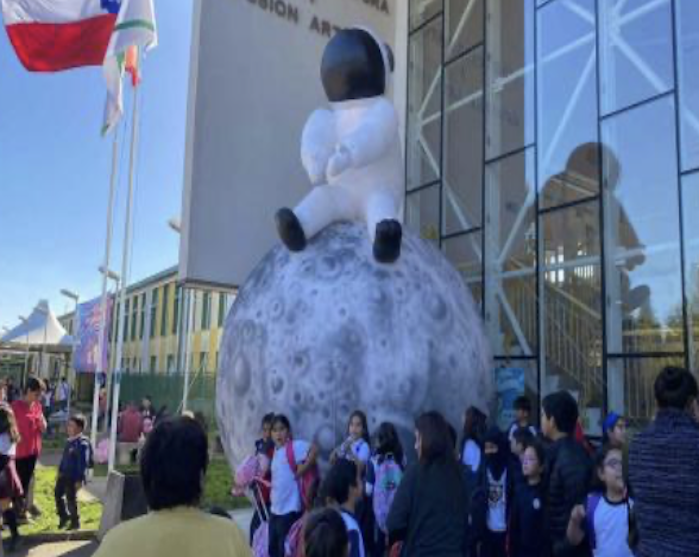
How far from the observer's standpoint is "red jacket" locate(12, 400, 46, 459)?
8195 millimetres

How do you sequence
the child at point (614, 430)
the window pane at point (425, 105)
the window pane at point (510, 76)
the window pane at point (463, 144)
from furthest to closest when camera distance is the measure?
the window pane at point (425, 105) < the window pane at point (463, 144) < the window pane at point (510, 76) < the child at point (614, 430)

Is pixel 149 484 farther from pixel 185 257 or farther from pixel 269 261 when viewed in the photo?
pixel 185 257

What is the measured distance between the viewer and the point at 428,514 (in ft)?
11.3

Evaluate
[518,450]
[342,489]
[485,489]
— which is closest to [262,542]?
[485,489]

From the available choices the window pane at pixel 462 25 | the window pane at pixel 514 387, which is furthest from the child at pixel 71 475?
the window pane at pixel 462 25

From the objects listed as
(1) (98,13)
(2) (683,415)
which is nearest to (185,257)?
(1) (98,13)

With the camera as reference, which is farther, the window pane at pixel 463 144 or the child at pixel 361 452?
the window pane at pixel 463 144

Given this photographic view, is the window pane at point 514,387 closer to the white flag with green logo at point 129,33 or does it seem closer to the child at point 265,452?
the child at point 265,452

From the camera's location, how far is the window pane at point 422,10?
12.7 meters

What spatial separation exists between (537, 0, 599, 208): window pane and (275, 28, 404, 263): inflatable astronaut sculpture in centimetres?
320

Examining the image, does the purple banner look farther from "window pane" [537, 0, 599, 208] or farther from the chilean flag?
"window pane" [537, 0, 599, 208]

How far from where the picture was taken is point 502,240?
1082 centimetres

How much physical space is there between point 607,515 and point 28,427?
6.77m

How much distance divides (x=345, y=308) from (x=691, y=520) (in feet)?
11.7
